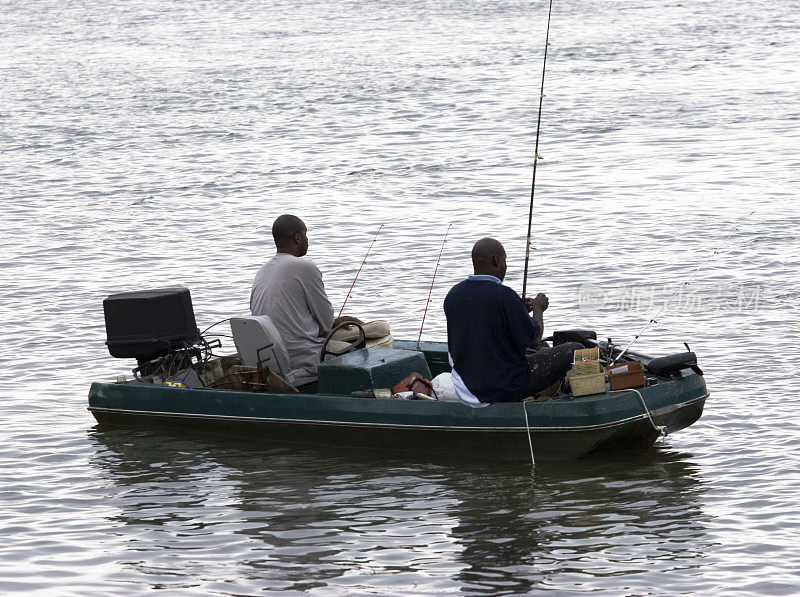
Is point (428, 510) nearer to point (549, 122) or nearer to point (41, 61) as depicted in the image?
point (549, 122)

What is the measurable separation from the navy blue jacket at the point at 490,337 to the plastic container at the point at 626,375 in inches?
19.8

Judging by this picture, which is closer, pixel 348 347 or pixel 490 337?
pixel 490 337

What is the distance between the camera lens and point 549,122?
71.8ft

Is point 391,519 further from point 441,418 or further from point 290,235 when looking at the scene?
point 290,235

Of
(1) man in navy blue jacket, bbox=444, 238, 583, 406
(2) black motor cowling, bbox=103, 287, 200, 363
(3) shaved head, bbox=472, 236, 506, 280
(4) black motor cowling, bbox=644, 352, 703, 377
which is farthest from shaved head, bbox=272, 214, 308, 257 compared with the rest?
(4) black motor cowling, bbox=644, 352, 703, 377

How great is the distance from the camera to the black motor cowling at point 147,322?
836 cm

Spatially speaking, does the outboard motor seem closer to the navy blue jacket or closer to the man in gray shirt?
the man in gray shirt

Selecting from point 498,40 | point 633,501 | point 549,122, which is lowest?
point 633,501

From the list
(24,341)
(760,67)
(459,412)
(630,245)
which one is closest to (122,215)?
(24,341)

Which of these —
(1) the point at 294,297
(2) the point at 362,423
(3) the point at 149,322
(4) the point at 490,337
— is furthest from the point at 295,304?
(4) the point at 490,337

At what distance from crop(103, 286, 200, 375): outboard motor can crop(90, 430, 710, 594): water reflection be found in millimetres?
647

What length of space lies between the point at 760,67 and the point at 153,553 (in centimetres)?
2158

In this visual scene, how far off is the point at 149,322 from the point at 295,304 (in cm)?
105

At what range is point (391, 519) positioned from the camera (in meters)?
7.12
